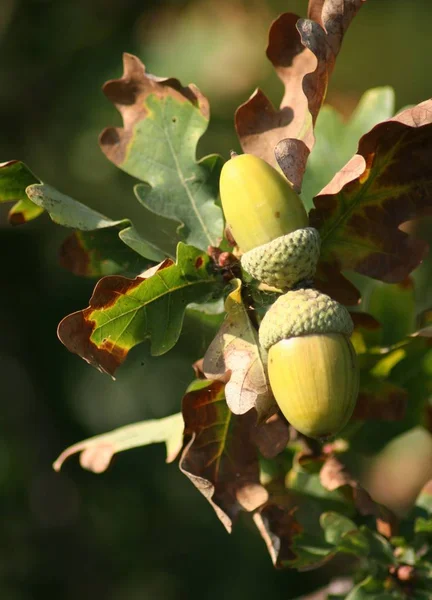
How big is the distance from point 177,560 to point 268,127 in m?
2.49

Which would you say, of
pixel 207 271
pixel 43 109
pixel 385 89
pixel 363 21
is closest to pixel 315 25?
pixel 207 271

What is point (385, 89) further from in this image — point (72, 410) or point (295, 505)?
point (72, 410)

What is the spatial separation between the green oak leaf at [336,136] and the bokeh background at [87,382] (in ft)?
5.35

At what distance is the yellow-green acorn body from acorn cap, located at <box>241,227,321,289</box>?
0.03ft

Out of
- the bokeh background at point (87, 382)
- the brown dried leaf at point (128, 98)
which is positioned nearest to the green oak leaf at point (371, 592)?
the brown dried leaf at point (128, 98)

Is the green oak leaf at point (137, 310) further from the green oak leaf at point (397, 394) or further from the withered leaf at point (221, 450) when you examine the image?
the green oak leaf at point (397, 394)

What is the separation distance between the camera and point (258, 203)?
79 cm

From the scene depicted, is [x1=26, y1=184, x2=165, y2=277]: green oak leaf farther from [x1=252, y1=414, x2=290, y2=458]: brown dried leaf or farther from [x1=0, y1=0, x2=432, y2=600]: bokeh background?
[x1=0, y1=0, x2=432, y2=600]: bokeh background

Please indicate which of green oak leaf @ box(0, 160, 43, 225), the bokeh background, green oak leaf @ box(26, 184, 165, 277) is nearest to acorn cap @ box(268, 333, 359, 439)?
green oak leaf @ box(26, 184, 165, 277)

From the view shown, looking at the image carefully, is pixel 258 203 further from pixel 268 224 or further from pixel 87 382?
pixel 87 382

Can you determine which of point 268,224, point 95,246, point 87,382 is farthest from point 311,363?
point 87,382

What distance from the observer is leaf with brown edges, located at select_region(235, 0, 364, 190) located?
0.83 metres

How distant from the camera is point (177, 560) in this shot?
316 centimetres

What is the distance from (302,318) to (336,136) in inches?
22.2
